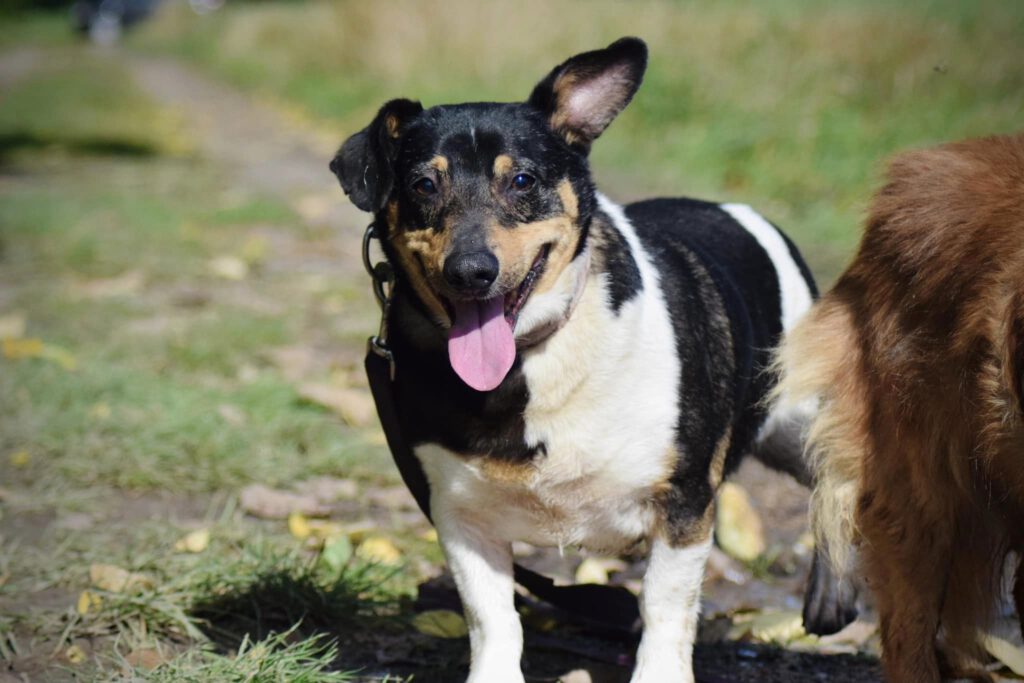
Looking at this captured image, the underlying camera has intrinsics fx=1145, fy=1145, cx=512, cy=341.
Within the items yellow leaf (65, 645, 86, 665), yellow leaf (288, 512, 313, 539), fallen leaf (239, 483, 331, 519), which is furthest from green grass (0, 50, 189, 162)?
yellow leaf (65, 645, 86, 665)

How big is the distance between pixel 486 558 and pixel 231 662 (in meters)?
0.64

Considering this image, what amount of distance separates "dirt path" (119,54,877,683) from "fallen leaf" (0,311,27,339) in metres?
1.62

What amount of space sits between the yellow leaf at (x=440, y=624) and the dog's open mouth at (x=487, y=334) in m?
0.88

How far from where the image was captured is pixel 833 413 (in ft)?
8.49

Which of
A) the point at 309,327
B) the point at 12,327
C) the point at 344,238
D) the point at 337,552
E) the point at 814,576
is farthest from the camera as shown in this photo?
the point at 344,238

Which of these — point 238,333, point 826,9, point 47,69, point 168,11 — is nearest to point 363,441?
point 238,333

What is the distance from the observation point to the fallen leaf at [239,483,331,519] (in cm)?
382

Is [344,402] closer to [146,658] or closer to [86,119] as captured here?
[146,658]

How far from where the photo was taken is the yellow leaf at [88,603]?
9.81ft

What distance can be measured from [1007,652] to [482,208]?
5.20ft

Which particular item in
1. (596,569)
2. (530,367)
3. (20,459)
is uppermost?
(530,367)

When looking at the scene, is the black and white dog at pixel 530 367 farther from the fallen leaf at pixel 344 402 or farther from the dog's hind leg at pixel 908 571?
the fallen leaf at pixel 344 402

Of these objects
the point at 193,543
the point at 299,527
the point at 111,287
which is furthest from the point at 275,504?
the point at 111,287

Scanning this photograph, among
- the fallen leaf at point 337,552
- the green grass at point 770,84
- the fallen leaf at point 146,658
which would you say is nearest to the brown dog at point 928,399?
the fallen leaf at point 337,552
